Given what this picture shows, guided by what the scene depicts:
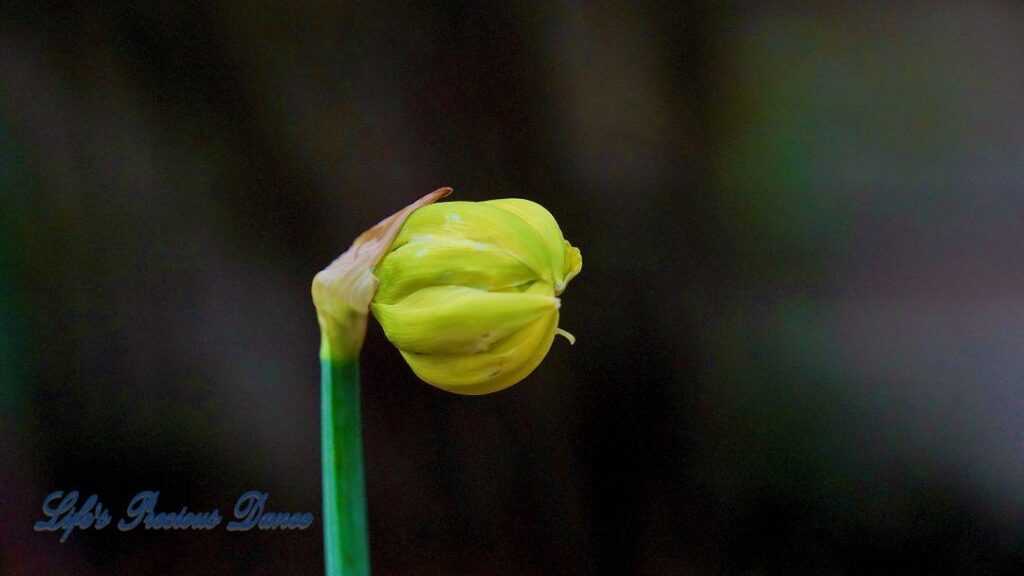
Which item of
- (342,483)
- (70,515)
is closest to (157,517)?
(70,515)

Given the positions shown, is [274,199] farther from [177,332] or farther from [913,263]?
[913,263]

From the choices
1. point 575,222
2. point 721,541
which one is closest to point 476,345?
point 575,222

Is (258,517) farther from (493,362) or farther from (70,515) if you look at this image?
(493,362)

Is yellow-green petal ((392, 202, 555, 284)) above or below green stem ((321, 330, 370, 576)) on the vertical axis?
above

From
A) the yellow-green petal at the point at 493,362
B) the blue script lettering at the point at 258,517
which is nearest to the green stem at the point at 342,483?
the yellow-green petal at the point at 493,362

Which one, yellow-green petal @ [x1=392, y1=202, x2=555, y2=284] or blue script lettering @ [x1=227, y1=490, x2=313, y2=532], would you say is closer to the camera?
yellow-green petal @ [x1=392, y1=202, x2=555, y2=284]

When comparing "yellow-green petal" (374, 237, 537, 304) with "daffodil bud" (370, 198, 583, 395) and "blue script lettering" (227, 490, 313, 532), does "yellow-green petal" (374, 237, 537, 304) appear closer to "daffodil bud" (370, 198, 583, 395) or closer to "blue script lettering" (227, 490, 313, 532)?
"daffodil bud" (370, 198, 583, 395)

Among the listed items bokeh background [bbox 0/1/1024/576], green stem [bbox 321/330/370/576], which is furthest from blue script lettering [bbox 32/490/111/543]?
green stem [bbox 321/330/370/576]
